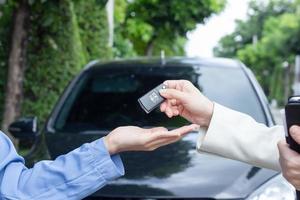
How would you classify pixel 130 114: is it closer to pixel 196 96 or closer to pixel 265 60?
pixel 196 96

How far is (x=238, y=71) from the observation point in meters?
4.74

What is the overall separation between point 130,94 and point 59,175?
2.94 m

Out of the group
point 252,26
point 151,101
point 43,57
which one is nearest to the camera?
point 151,101

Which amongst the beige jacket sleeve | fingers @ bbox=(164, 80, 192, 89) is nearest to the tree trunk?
fingers @ bbox=(164, 80, 192, 89)

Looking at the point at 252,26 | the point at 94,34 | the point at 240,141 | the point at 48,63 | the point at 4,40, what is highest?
the point at 240,141

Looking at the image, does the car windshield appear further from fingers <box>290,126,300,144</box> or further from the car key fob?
fingers <box>290,126,300,144</box>

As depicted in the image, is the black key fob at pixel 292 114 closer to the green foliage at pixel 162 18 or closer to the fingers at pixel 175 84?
the fingers at pixel 175 84

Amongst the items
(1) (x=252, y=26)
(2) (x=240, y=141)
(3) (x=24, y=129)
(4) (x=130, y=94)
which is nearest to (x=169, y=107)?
(2) (x=240, y=141)

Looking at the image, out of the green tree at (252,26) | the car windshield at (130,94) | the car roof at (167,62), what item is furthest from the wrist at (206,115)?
the green tree at (252,26)

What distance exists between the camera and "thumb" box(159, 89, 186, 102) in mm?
2014

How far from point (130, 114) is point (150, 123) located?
262 millimetres

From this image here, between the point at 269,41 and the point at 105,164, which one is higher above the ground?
the point at 105,164

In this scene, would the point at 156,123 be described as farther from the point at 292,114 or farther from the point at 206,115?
the point at 292,114

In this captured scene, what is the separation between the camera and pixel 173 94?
203 cm
